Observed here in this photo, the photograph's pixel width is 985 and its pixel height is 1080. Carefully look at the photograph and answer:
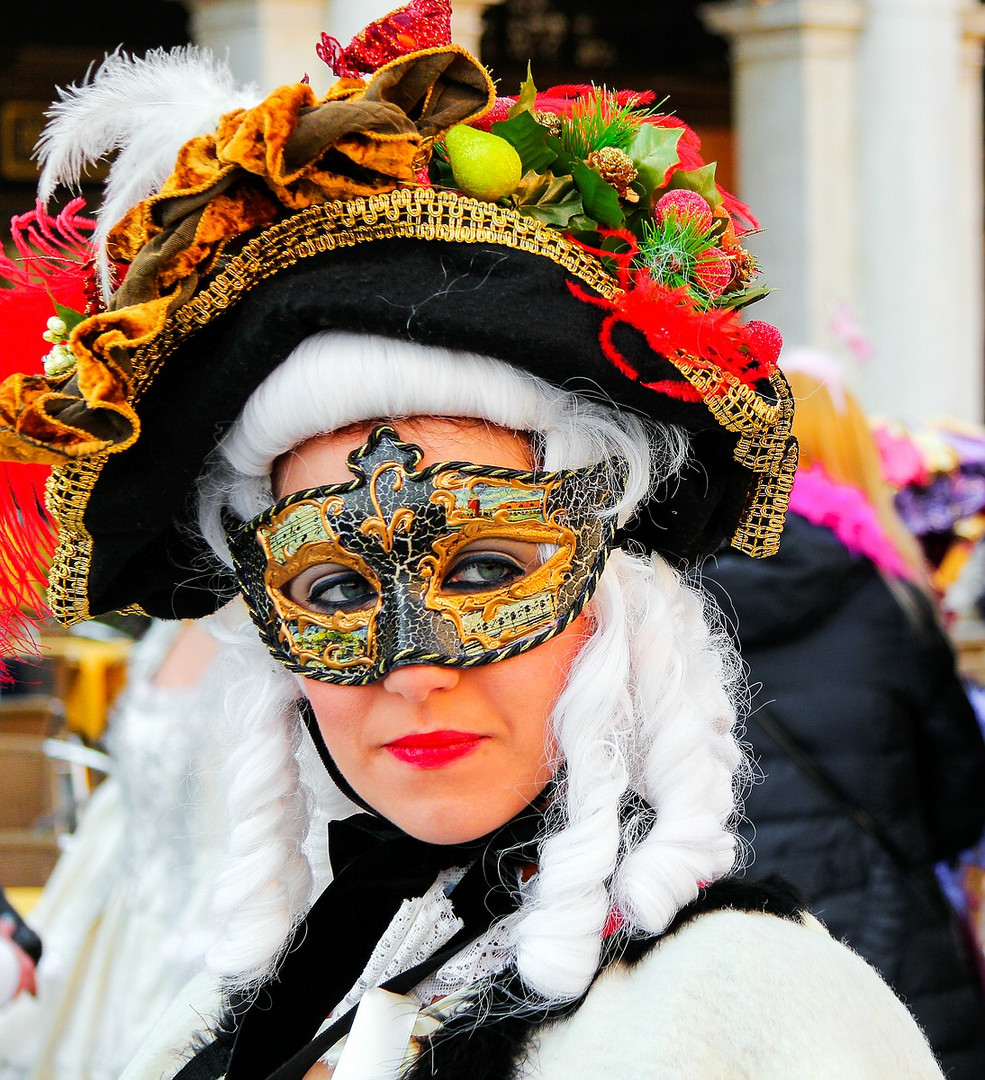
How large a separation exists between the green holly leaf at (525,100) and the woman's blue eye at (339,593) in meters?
0.53

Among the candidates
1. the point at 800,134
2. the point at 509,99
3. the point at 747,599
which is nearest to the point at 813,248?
the point at 800,134

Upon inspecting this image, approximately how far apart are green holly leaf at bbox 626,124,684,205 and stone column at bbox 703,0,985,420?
521cm

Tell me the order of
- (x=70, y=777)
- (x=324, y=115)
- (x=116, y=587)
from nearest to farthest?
(x=324, y=115)
(x=116, y=587)
(x=70, y=777)

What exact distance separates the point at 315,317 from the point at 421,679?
1.28ft

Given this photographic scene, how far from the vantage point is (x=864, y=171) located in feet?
22.0

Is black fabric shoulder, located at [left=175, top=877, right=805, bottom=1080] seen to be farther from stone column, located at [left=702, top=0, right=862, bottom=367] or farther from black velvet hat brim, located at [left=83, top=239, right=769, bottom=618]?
stone column, located at [left=702, top=0, right=862, bottom=367]

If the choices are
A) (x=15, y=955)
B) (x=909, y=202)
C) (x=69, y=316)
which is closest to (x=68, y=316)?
(x=69, y=316)

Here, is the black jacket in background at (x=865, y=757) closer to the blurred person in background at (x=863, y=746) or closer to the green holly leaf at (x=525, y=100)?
the blurred person in background at (x=863, y=746)

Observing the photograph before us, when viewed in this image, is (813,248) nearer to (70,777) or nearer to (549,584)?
(70,777)

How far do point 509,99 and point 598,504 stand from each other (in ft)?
1.56

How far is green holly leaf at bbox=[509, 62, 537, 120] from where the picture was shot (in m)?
1.55

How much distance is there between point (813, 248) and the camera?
669 cm

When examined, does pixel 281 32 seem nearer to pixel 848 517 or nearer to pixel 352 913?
pixel 848 517

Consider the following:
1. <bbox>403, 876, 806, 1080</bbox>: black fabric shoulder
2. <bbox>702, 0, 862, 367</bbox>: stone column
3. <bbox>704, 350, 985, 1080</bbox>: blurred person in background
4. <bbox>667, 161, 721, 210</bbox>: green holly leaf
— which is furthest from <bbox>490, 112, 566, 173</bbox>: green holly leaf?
<bbox>702, 0, 862, 367</bbox>: stone column
